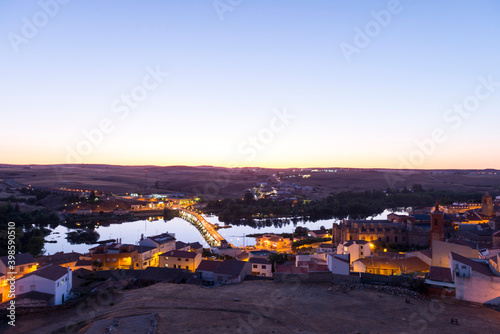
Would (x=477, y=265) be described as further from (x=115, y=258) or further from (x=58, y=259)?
(x=58, y=259)

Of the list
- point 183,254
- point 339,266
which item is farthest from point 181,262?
point 339,266

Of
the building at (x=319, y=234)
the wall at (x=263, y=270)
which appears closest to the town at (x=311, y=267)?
the wall at (x=263, y=270)

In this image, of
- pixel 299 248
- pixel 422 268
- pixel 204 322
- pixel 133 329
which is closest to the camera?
pixel 133 329

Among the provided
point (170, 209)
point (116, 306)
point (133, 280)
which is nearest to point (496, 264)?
point (116, 306)

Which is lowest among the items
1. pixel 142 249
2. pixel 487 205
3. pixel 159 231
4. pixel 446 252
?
pixel 159 231

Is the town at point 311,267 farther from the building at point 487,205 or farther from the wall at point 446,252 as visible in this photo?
the building at point 487,205

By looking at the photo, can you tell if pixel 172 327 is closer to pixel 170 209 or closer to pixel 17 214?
pixel 17 214
